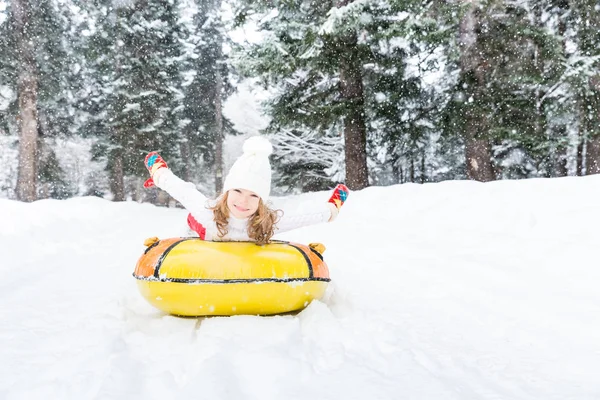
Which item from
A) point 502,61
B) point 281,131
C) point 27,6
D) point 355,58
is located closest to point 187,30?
point 27,6

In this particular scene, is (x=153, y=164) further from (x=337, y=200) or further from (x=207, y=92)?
(x=207, y=92)

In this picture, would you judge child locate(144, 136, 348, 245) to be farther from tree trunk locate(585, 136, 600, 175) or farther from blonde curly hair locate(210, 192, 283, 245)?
tree trunk locate(585, 136, 600, 175)

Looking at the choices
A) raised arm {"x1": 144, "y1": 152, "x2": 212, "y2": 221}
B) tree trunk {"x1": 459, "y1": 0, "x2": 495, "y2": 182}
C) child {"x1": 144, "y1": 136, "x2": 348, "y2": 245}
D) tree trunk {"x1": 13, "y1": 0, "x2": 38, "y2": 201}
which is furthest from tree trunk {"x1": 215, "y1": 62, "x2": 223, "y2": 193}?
child {"x1": 144, "y1": 136, "x2": 348, "y2": 245}

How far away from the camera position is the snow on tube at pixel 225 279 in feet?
8.86

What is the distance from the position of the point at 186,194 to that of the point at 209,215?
34 cm

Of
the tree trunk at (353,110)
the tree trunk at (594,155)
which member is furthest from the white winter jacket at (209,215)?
the tree trunk at (594,155)

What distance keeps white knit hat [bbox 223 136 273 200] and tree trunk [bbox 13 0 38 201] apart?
12324mm

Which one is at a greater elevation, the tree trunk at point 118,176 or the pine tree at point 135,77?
the pine tree at point 135,77

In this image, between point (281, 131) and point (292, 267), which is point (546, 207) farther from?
point (281, 131)

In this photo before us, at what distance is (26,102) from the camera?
1301cm

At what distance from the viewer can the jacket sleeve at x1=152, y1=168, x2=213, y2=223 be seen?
11.7 ft

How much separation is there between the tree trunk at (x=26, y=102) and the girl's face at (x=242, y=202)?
12321mm

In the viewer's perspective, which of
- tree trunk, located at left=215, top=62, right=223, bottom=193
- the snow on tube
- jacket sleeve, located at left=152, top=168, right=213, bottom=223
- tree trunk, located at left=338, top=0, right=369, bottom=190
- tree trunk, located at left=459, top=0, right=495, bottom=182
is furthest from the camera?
tree trunk, located at left=215, top=62, right=223, bottom=193

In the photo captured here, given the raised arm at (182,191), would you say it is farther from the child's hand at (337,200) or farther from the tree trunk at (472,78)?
the tree trunk at (472,78)
